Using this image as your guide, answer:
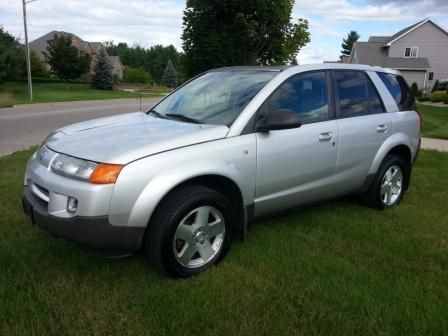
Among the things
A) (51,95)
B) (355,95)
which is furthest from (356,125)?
(51,95)

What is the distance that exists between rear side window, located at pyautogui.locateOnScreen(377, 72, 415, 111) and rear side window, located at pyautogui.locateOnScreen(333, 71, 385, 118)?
34 centimetres

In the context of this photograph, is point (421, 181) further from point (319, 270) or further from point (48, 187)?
point (48, 187)

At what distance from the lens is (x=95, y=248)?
314 centimetres

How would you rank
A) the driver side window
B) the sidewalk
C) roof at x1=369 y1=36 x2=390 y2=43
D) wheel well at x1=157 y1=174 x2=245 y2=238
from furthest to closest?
roof at x1=369 y1=36 x2=390 y2=43 → the sidewalk → the driver side window → wheel well at x1=157 y1=174 x2=245 y2=238

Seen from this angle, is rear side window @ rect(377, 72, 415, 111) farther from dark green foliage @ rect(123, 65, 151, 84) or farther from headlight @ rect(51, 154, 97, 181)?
dark green foliage @ rect(123, 65, 151, 84)

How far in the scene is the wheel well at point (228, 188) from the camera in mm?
3535

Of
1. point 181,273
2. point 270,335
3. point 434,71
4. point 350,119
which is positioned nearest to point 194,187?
point 181,273

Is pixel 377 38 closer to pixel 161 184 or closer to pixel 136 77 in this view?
pixel 136 77

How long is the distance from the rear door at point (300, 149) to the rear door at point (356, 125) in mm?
138

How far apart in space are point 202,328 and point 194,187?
1.07 metres

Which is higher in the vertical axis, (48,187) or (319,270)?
(48,187)

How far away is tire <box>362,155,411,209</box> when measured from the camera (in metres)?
5.12

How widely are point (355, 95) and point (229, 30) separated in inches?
1036

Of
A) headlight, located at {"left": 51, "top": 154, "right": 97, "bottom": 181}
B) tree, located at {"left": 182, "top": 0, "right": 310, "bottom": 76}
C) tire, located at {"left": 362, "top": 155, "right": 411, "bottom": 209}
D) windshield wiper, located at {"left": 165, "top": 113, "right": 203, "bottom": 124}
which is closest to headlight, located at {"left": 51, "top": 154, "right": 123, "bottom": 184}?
headlight, located at {"left": 51, "top": 154, "right": 97, "bottom": 181}
